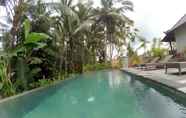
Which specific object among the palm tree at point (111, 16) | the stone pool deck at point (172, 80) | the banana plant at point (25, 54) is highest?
the palm tree at point (111, 16)

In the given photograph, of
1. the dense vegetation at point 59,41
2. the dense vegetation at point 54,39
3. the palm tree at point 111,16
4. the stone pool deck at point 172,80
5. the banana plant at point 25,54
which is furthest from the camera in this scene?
the palm tree at point 111,16

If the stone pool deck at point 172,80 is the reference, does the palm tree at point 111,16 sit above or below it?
above

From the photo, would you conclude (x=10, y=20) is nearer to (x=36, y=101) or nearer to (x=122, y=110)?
(x=36, y=101)

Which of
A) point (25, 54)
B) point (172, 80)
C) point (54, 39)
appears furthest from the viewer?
point (54, 39)

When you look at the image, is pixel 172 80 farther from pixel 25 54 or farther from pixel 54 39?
pixel 54 39

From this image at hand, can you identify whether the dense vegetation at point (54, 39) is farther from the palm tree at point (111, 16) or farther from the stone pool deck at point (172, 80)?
the stone pool deck at point (172, 80)

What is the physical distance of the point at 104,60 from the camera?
31547 mm

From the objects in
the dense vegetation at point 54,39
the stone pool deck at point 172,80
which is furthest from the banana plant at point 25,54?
the stone pool deck at point 172,80

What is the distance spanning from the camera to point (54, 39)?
48.1ft

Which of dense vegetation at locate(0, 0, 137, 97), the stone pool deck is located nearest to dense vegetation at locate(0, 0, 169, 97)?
dense vegetation at locate(0, 0, 137, 97)

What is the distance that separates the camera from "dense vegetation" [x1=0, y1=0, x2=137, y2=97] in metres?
10.5

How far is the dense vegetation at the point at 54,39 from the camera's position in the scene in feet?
34.5

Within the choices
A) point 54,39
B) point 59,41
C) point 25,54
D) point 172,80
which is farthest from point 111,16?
point 172,80

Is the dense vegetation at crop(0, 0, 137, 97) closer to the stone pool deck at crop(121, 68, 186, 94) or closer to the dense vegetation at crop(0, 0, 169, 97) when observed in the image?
the dense vegetation at crop(0, 0, 169, 97)
